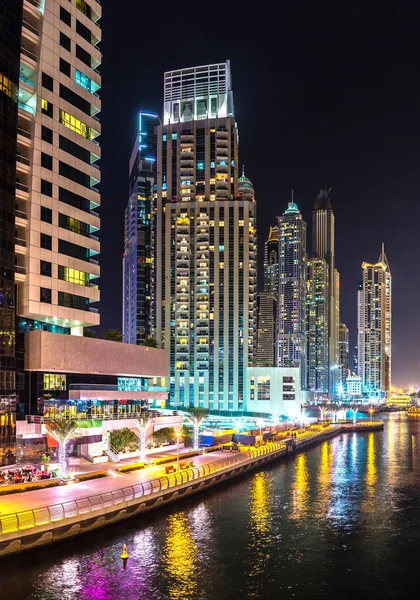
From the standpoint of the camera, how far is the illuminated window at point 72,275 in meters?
80.4

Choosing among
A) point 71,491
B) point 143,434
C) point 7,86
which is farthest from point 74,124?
point 71,491

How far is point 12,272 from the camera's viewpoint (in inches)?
2793

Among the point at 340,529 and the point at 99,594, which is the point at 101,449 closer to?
the point at 340,529

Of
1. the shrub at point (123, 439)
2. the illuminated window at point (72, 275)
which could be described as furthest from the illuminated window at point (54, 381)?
the illuminated window at point (72, 275)

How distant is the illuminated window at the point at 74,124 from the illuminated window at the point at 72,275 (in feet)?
65.0

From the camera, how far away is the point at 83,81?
88375 millimetres

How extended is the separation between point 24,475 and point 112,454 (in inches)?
702

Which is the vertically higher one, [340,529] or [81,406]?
[81,406]

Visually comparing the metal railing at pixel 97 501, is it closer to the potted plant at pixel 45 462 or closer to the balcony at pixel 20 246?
the potted plant at pixel 45 462

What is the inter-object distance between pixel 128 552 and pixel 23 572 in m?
8.71

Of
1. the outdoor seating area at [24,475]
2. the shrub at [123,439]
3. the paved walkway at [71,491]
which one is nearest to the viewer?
the paved walkway at [71,491]

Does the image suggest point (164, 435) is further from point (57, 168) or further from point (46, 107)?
point (46, 107)

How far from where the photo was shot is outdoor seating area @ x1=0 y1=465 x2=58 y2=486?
56500 millimetres

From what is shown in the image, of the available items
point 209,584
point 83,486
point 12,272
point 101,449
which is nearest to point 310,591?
point 209,584
